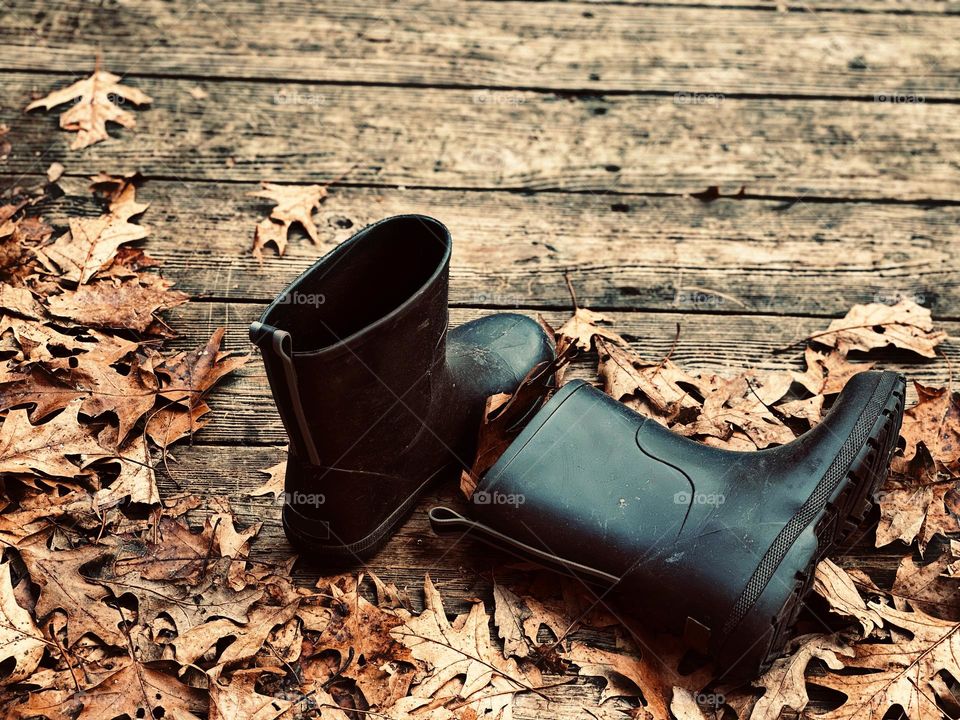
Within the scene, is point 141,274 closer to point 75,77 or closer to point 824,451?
point 75,77

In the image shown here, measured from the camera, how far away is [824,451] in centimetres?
147

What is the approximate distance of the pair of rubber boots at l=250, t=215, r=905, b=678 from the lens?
4.50ft

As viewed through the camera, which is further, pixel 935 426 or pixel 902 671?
pixel 935 426

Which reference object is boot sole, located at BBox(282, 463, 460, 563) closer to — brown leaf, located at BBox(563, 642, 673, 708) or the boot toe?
the boot toe

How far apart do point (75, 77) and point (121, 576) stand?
5.30 feet

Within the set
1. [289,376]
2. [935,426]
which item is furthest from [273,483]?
[935,426]

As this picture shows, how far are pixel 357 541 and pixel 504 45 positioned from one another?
67.9 inches

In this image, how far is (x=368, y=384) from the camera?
1401 mm

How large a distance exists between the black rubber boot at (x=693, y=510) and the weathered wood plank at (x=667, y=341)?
43 centimetres

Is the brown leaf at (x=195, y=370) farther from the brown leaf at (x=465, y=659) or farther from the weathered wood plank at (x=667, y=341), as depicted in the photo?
the brown leaf at (x=465, y=659)

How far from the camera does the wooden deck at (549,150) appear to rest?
210 centimetres

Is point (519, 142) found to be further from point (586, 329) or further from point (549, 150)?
point (586, 329)

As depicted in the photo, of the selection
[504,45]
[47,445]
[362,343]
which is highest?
[504,45]

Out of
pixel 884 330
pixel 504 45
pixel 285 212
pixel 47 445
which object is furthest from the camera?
pixel 504 45
